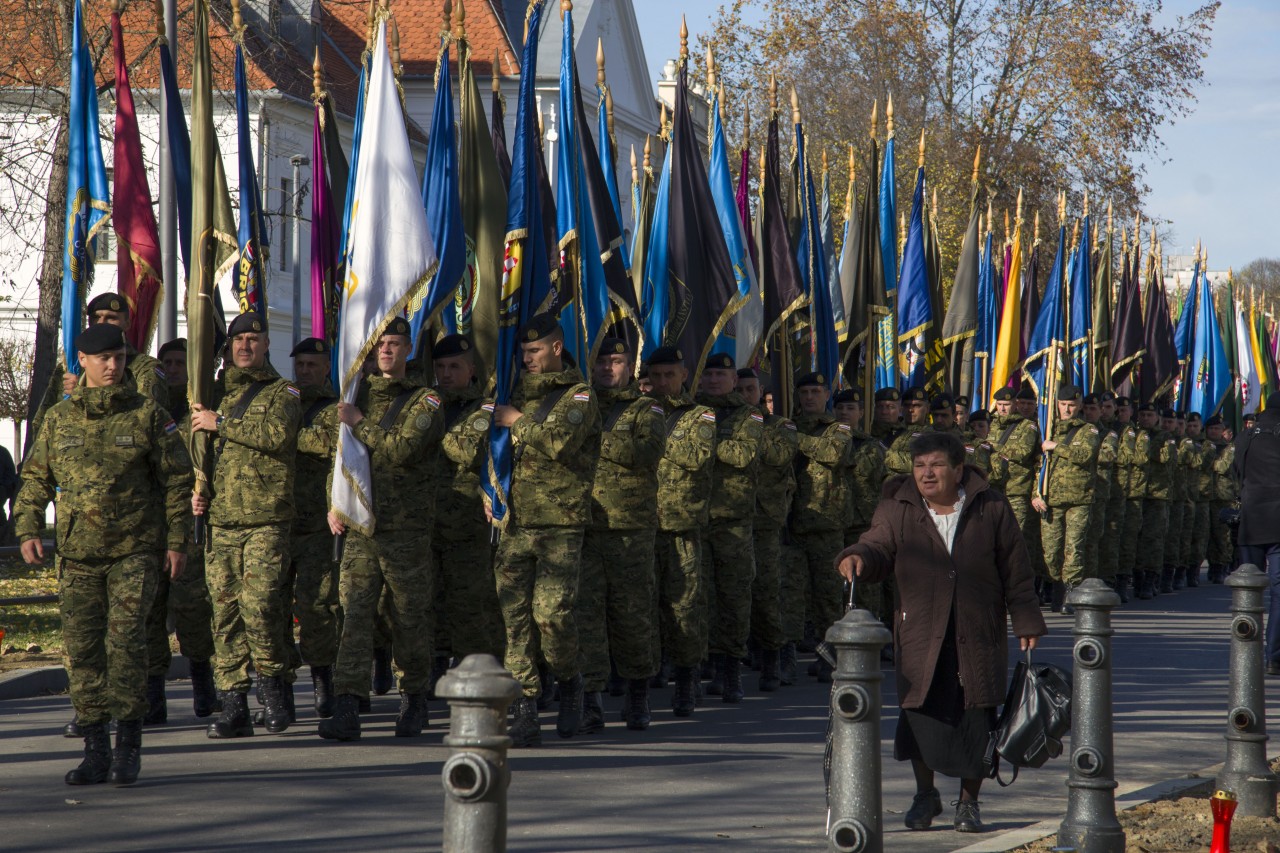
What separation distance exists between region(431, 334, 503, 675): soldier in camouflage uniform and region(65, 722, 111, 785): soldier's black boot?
2293 millimetres

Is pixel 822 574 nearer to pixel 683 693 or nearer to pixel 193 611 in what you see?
pixel 683 693

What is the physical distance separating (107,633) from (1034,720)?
13.2 feet

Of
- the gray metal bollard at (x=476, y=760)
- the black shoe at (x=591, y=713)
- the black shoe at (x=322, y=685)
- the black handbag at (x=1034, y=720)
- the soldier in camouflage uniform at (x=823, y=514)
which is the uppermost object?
the soldier in camouflage uniform at (x=823, y=514)

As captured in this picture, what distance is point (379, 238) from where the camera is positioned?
9.58 metres

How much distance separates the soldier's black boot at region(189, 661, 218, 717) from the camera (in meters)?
9.62

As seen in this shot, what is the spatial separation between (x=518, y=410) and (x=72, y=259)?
3.08 m

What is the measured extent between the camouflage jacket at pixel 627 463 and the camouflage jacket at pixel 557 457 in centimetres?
35

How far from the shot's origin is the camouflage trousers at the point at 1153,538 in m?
20.6

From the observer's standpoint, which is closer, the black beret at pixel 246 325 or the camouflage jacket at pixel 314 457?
the black beret at pixel 246 325

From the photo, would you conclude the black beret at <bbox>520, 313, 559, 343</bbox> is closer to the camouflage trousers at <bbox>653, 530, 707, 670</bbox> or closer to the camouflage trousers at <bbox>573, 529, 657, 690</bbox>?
the camouflage trousers at <bbox>573, 529, 657, 690</bbox>

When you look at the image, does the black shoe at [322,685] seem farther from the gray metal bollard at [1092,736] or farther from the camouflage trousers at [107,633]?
the gray metal bollard at [1092,736]

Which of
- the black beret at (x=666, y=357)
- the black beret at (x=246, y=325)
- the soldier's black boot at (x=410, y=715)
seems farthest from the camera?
the black beret at (x=666, y=357)

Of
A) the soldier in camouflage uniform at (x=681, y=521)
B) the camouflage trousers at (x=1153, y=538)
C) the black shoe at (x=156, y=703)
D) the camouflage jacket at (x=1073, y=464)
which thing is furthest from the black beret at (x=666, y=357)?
the camouflage trousers at (x=1153, y=538)

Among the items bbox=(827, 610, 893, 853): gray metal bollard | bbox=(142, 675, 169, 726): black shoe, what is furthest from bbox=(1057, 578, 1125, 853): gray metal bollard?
bbox=(142, 675, 169, 726): black shoe
